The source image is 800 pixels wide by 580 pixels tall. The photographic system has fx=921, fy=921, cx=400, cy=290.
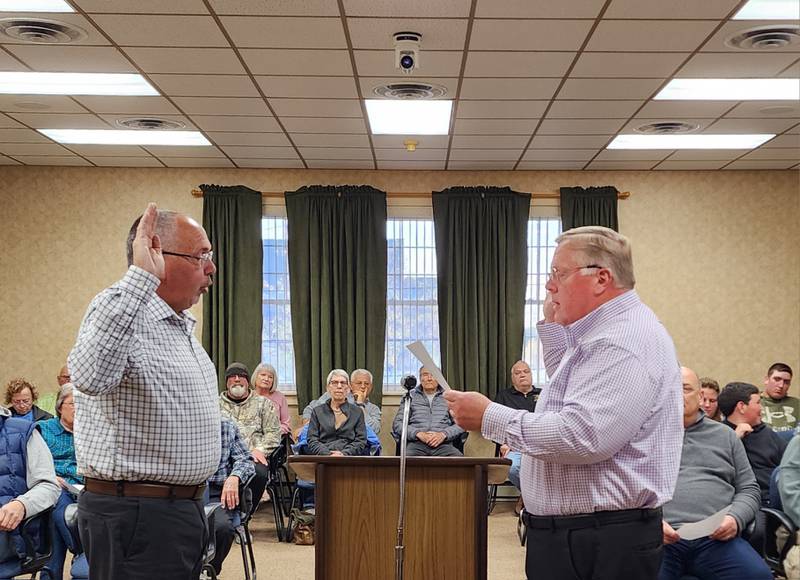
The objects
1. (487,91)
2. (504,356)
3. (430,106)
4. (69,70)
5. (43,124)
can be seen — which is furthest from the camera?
(504,356)

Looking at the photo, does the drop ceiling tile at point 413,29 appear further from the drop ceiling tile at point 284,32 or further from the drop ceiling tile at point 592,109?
the drop ceiling tile at point 592,109

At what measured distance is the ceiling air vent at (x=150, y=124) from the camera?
7.43m

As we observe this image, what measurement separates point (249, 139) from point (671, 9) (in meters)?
4.17

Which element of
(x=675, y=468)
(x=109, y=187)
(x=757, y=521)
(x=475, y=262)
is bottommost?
(x=757, y=521)

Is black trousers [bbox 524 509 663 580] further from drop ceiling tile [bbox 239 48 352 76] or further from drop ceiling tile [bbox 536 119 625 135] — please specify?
drop ceiling tile [bbox 536 119 625 135]

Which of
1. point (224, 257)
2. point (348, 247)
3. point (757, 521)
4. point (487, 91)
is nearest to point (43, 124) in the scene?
point (224, 257)

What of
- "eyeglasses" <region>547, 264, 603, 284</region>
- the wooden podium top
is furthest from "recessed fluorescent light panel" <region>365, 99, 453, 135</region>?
"eyeglasses" <region>547, 264, 603, 284</region>

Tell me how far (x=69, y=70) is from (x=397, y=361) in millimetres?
4625

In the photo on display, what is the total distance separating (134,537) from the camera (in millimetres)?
2492

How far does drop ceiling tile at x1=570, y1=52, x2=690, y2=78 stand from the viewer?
5727 millimetres

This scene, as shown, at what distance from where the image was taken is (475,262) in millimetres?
9336

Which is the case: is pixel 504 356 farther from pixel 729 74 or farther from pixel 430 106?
pixel 729 74

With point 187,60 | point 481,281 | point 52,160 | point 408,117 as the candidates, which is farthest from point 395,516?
point 52,160

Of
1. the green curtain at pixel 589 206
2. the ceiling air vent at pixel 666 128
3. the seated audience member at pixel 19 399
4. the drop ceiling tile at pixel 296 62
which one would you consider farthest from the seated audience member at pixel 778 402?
the seated audience member at pixel 19 399
